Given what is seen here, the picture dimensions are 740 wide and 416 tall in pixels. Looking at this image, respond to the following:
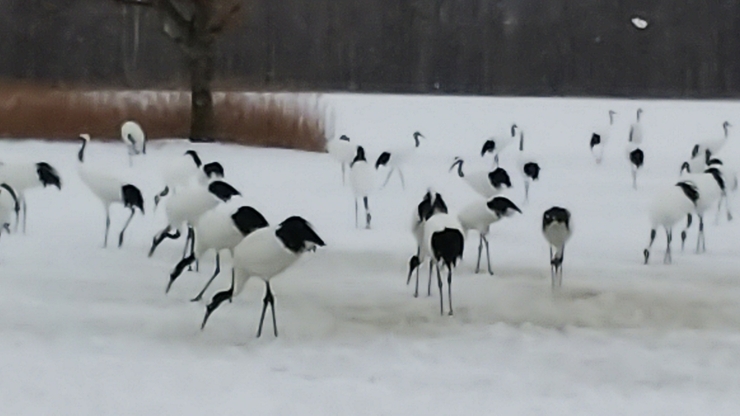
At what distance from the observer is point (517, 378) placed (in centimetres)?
581

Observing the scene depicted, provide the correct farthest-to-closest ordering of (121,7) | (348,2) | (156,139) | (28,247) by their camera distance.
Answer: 1. (348,2)
2. (121,7)
3. (156,139)
4. (28,247)

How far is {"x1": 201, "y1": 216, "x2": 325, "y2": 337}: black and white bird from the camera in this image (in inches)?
249

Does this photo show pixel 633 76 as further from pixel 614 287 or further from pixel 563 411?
pixel 563 411

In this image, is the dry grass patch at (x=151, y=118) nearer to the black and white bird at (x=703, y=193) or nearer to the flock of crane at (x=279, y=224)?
the flock of crane at (x=279, y=224)

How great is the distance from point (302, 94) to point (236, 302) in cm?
1568

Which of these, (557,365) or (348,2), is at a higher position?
(348,2)

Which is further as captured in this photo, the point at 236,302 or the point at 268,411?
the point at 236,302

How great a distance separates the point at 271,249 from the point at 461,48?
73.6 ft

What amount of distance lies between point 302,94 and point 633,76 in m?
9.04

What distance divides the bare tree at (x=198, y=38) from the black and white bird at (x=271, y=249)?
11.5 meters

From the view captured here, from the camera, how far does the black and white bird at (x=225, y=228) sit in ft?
23.2

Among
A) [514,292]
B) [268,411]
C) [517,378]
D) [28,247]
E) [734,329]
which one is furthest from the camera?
[28,247]

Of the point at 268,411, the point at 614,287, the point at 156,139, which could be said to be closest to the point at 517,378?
the point at 268,411

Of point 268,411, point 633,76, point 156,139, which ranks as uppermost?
point 633,76
